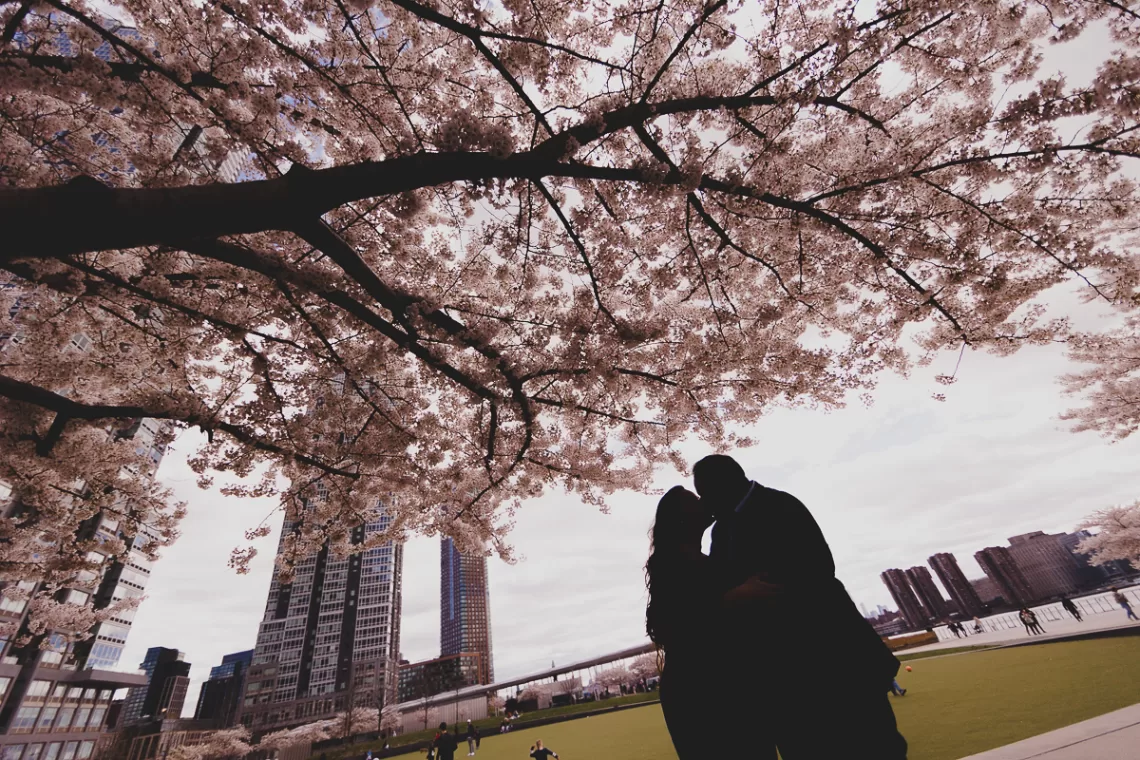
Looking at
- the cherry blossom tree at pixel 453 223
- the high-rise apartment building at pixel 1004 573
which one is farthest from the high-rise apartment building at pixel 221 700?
the high-rise apartment building at pixel 1004 573

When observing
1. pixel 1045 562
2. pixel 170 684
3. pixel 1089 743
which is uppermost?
pixel 170 684

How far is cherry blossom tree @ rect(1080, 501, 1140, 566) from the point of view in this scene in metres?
20.6

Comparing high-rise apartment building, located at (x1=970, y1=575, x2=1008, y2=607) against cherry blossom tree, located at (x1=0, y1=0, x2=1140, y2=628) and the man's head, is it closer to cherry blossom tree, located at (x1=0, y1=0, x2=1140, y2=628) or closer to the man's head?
cherry blossom tree, located at (x1=0, y1=0, x2=1140, y2=628)

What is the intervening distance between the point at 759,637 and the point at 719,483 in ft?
1.99

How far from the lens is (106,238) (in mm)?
2938

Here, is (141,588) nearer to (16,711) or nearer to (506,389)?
(16,711)

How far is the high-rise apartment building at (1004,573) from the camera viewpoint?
213 ft

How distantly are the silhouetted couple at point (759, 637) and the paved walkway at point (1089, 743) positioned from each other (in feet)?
13.5

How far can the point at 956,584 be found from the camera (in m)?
68.6

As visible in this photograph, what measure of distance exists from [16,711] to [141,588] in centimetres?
2850

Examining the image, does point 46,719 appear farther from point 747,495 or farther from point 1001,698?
point 1001,698

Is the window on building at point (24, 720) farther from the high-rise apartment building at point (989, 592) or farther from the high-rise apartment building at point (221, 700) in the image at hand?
the high-rise apartment building at point (989, 592)

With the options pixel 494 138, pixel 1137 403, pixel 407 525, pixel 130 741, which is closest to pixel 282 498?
pixel 407 525

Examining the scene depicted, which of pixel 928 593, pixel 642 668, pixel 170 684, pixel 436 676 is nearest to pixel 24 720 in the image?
pixel 170 684
